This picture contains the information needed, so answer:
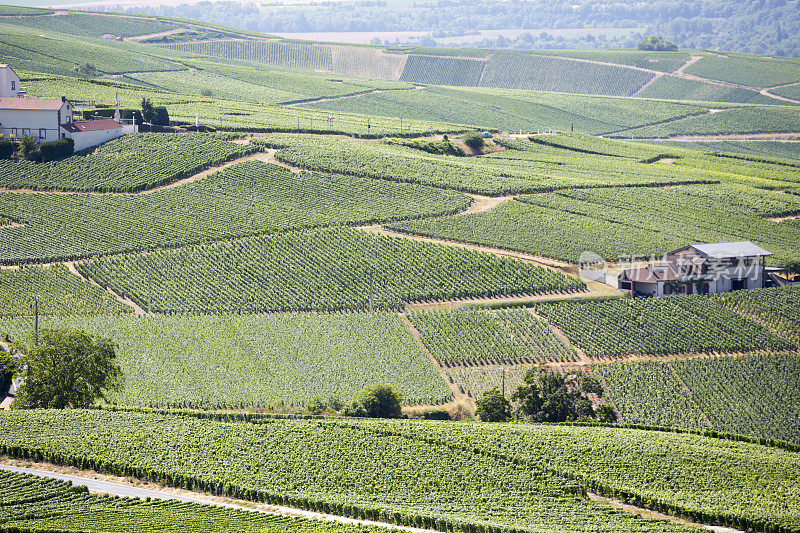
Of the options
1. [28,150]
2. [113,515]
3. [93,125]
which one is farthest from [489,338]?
[93,125]

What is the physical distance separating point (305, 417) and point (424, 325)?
54.8ft

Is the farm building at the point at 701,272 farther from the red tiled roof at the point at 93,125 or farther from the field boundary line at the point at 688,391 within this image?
the red tiled roof at the point at 93,125

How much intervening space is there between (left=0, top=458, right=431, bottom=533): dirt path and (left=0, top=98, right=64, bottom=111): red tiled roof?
6369 centimetres

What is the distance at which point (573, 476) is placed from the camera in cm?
4766

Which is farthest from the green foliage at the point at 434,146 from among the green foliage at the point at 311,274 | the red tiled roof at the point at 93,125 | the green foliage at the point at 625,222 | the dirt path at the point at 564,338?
the dirt path at the point at 564,338

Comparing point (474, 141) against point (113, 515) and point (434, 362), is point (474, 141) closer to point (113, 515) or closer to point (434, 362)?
point (434, 362)

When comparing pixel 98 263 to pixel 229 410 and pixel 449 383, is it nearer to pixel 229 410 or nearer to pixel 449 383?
pixel 229 410

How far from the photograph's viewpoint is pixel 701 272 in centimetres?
7712

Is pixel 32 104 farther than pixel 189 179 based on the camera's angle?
Yes

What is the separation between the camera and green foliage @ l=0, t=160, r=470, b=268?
267ft

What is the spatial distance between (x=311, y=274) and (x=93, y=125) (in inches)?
1676

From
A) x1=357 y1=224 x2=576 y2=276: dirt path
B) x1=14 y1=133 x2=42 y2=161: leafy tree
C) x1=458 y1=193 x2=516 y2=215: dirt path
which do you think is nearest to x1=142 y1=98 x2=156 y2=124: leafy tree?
x1=14 y1=133 x2=42 y2=161: leafy tree

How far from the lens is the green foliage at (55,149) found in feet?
323

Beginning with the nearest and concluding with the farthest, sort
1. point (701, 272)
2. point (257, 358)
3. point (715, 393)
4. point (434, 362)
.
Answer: point (715, 393), point (257, 358), point (434, 362), point (701, 272)
